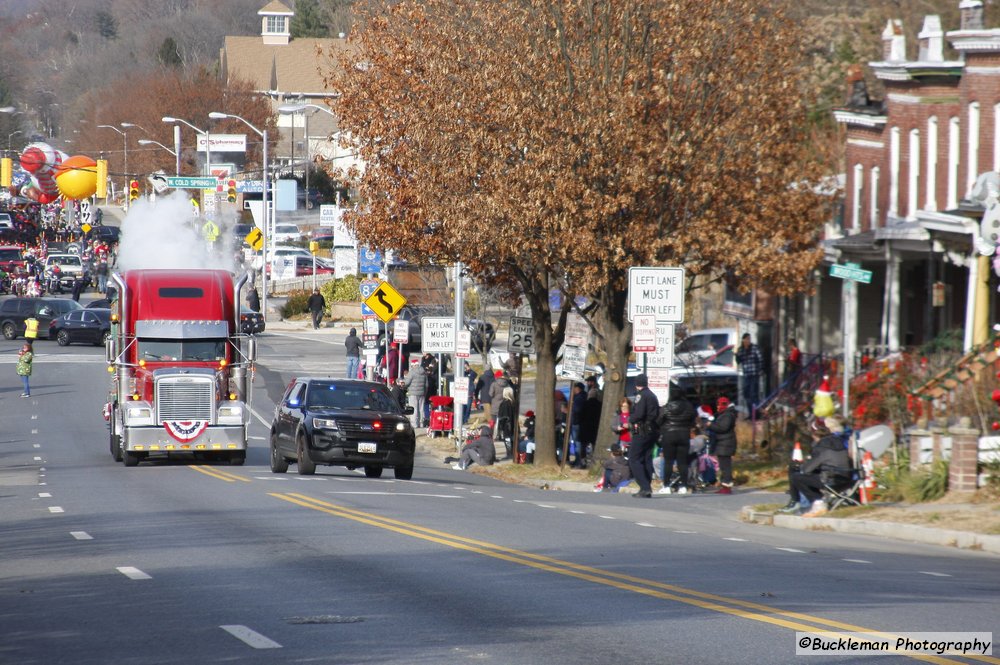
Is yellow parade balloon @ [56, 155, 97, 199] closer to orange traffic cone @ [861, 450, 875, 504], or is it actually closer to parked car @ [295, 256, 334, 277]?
parked car @ [295, 256, 334, 277]

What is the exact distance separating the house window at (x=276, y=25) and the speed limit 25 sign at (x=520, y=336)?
346 ft

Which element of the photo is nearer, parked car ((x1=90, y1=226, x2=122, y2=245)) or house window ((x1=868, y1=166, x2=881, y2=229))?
house window ((x1=868, y1=166, x2=881, y2=229))

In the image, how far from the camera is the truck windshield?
2745 centimetres

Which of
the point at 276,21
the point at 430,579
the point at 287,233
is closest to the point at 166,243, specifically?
the point at 430,579

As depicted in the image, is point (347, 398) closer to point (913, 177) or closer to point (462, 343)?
point (462, 343)

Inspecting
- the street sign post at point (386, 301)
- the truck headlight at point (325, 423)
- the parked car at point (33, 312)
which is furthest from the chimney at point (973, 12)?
the parked car at point (33, 312)

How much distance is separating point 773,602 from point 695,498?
40.5 ft

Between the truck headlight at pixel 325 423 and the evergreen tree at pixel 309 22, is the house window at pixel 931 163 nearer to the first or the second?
the truck headlight at pixel 325 423

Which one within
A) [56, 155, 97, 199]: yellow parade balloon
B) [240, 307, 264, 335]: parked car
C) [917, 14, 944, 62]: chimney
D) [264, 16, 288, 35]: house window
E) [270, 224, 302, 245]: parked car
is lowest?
[240, 307, 264, 335]: parked car

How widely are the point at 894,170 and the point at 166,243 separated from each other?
16.7 meters

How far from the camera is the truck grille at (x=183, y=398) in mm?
27047

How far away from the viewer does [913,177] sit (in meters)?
32.9

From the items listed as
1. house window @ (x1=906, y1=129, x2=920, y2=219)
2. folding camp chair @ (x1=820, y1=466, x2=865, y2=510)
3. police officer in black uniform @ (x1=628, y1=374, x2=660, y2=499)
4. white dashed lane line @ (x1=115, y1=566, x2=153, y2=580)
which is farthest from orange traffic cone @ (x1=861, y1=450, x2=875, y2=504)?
house window @ (x1=906, y1=129, x2=920, y2=219)

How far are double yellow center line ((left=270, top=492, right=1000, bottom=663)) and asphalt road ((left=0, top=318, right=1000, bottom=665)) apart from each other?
1.4 inches
